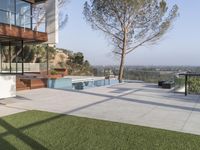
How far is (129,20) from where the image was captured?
19.6m

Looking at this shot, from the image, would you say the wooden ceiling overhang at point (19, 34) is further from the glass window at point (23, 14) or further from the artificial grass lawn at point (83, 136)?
the artificial grass lawn at point (83, 136)

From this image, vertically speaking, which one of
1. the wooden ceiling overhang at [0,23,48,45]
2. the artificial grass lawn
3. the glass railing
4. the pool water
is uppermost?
the glass railing

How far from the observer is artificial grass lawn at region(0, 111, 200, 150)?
4.45 m

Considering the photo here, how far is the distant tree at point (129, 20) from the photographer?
1917cm

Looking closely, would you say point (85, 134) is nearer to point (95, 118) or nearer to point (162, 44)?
point (95, 118)

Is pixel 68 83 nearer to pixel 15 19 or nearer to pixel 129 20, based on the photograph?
pixel 15 19

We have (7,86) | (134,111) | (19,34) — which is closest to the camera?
(134,111)

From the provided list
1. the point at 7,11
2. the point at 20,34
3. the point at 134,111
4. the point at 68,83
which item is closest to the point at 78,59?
the point at 68,83

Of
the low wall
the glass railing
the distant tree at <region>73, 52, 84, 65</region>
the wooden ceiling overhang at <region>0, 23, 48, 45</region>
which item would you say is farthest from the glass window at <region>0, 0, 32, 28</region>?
the distant tree at <region>73, 52, 84, 65</region>

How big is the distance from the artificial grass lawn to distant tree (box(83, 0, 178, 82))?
14.4 meters

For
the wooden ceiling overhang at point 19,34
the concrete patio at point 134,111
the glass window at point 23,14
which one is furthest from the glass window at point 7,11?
the concrete patio at point 134,111

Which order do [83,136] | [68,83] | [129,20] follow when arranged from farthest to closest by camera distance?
[129,20]
[68,83]
[83,136]

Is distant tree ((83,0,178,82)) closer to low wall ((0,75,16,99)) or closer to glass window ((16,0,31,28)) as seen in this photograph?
glass window ((16,0,31,28))

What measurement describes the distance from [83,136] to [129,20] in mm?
15890
